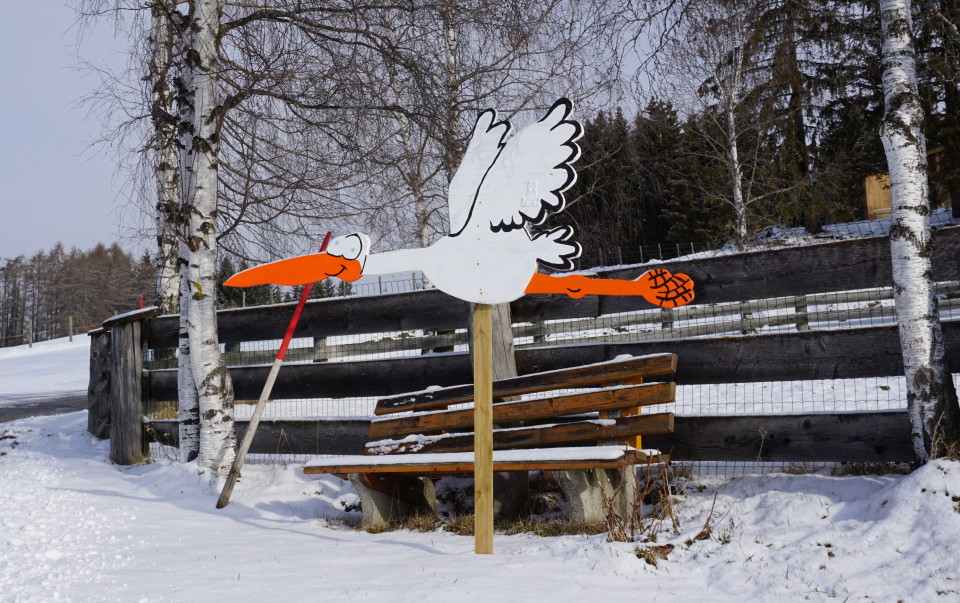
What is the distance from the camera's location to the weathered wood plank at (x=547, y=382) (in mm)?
4457

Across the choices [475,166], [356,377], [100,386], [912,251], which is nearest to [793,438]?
[912,251]

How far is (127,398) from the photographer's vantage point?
688cm

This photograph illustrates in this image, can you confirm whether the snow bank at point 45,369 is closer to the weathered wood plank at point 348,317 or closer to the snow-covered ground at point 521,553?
the weathered wood plank at point 348,317

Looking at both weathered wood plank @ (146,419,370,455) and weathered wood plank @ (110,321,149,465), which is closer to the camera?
weathered wood plank @ (146,419,370,455)

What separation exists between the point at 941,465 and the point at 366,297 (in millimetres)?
4086

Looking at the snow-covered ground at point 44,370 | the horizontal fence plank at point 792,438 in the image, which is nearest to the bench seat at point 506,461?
the horizontal fence plank at point 792,438

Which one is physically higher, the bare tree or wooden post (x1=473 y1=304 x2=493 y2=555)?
the bare tree

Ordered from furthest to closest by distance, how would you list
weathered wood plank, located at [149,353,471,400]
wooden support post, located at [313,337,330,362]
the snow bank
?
the snow bank → wooden support post, located at [313,337,330,362] → weathered wood plank, located at [149,353,471,400]

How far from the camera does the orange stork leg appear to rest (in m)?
4.28

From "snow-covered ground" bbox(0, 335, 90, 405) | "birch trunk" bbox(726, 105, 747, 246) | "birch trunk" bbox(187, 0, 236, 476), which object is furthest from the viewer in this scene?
"snow-covered ground" bbox(0, 335, 90, 405)

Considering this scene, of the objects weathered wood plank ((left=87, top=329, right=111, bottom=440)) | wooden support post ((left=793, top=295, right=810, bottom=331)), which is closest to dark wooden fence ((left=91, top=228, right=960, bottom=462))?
weathered wood plank ((left=87, top=329, right=111, bottom=440))

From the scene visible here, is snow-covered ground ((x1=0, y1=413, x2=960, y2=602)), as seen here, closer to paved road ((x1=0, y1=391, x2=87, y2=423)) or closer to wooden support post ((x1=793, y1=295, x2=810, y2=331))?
wooden support post ((x1=793, y1=295, x2=810, y2=331))

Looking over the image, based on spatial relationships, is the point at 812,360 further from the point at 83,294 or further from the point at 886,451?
the point at 83,294

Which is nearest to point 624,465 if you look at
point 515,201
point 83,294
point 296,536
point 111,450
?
point 515,201
